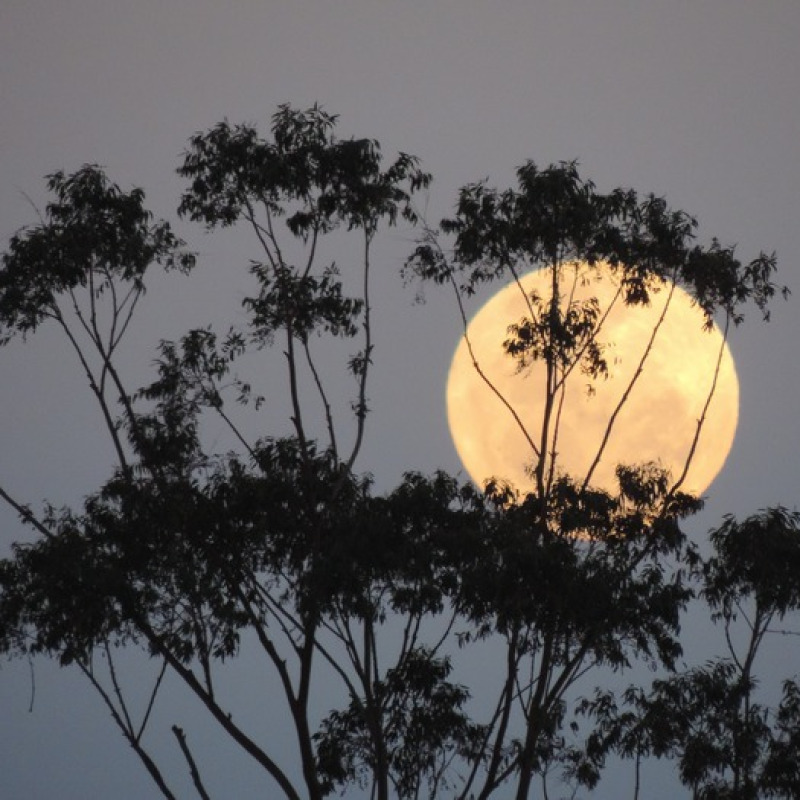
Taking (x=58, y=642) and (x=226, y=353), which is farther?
(x=226, y=353)

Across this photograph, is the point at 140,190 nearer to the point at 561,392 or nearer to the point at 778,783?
the point at 561,392

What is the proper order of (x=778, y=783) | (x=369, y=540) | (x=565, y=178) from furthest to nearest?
1. (x=778, y=783)
2. (x=565, y=178)
3. (x=369, y=540)

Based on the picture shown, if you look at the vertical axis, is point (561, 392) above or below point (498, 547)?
above

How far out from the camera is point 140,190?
3053 cm

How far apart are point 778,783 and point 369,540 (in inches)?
454

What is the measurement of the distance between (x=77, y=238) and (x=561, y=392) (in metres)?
9.39

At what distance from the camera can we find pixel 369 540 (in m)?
27.2

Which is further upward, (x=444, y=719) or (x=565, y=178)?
(x=565, y=178)

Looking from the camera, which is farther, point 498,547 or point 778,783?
point 778,783

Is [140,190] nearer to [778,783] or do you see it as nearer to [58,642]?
[58,642]

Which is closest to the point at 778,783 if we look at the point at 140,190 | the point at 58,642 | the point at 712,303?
the point at 712,303

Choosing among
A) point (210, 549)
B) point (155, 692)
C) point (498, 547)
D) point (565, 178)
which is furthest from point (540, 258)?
point (155, 692)

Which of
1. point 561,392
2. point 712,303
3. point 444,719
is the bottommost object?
point 444,719

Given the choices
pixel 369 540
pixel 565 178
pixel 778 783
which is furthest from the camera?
pixel 778 783
